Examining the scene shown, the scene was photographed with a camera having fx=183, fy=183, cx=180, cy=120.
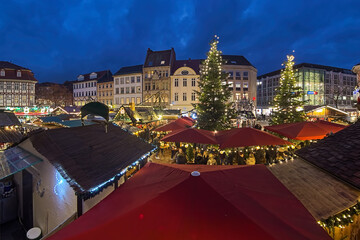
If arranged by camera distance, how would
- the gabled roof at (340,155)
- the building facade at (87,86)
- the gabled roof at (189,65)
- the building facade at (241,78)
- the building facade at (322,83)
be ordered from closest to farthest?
the gabled roof at (340,155) → the gabled roof at (189,65) → the building facade at (241,78) → the building facade at (87,86) → the building facade at (322,83)

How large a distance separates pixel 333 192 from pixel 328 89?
230 feet

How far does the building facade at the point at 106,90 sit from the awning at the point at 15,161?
4787 cm

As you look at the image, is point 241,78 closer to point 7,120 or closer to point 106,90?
point 106,90

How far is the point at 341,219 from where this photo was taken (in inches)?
122

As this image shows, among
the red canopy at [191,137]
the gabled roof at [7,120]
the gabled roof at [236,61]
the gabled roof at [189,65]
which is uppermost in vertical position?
the gabled roof at [236,61]

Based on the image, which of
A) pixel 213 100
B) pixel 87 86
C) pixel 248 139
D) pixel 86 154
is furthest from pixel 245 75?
pixel 86 154

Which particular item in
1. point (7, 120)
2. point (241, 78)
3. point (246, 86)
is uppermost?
point (241, 78)

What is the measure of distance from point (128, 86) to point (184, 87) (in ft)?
49.9

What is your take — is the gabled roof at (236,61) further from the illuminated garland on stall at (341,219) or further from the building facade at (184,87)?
the illuminated garland on stall at (341,219)

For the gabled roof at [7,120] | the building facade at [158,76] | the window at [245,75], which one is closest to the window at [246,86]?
the window at [245,75]

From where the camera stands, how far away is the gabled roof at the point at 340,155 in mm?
3659

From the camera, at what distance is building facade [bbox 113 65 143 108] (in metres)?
45.6

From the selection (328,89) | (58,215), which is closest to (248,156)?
(58,215)

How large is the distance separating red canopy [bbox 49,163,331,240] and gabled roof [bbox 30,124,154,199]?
936 millimetres
